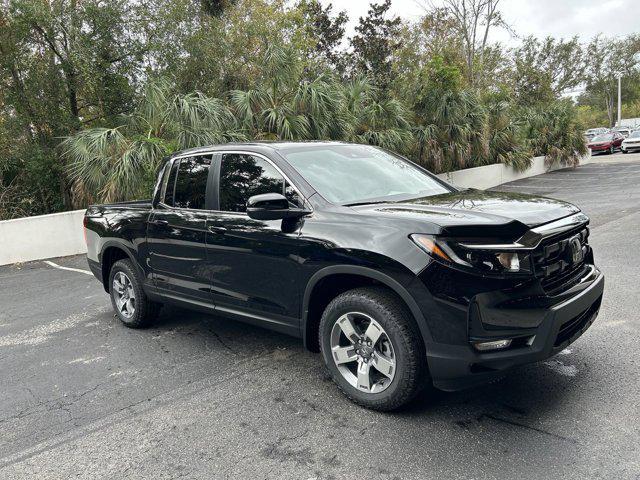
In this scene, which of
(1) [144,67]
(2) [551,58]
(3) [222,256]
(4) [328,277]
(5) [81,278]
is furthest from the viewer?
(2) [551,58]

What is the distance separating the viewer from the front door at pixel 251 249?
12.5 ft

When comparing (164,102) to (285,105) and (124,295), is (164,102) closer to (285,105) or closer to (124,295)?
(285,105)

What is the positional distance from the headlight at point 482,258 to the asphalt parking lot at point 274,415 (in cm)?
96

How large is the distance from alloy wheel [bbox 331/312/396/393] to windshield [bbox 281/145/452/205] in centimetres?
87

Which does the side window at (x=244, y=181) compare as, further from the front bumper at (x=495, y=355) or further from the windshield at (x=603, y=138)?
the windshield at (x=603, y=138)

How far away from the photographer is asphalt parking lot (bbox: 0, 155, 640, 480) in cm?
288

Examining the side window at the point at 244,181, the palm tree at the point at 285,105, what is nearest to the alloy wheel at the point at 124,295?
the side window at the point at 244,181

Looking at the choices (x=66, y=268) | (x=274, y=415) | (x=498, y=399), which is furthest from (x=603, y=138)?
(x=274, y=415)

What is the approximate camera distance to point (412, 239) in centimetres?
311

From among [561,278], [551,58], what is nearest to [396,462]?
[561,278]

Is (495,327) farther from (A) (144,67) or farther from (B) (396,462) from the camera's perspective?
(A) (144,67)

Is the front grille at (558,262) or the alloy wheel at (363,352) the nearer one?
the front grille at (558,262)

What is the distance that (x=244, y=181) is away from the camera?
4332 millimetres

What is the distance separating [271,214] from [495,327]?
1627 mm
